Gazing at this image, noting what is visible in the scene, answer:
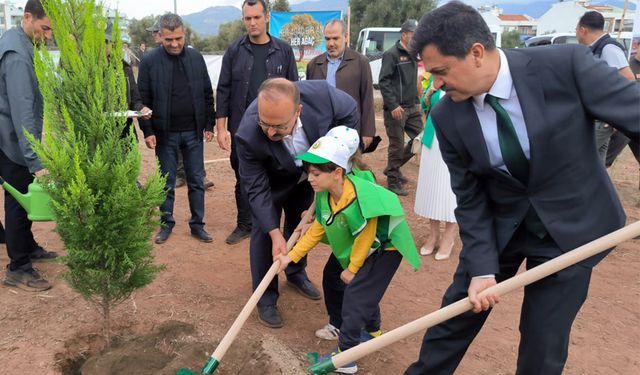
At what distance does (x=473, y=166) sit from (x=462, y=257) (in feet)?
1.54

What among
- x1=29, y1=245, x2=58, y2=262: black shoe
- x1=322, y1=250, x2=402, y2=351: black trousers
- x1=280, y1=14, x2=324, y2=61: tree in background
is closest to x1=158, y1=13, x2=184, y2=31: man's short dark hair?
x1=29, y1=245, x2=58, y2=262: black shoe

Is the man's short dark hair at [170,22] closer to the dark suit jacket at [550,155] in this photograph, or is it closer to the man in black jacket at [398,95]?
the man in black jacket at [398,95]

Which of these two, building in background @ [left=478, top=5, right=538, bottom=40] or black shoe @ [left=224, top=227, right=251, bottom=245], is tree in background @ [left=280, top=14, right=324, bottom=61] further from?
building in background @ [left=478, top=5, right=538, bottom=40]

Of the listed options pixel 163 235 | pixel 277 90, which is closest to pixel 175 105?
pixel 163 235

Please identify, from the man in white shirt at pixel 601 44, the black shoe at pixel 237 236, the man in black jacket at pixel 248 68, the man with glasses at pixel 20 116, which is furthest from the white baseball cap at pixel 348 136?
the man in white shirt at pixel 601 44

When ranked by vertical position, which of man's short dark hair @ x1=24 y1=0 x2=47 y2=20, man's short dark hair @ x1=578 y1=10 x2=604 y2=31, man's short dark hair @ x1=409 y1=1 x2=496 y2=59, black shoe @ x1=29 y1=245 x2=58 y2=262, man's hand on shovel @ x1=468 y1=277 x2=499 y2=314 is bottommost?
black shoe @ x1=29 y1=245 x2=58 y2=262

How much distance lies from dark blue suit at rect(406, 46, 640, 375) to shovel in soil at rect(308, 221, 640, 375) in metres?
0.10

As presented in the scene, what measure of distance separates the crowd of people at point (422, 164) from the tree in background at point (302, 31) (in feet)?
32.8

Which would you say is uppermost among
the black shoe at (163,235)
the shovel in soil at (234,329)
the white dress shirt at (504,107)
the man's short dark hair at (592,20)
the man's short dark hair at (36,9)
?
the man's short dark hair at (36,9)

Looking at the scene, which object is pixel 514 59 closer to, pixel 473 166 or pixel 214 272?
pixel 473 166

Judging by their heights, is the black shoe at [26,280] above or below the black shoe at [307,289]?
above

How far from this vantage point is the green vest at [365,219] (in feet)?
9.32

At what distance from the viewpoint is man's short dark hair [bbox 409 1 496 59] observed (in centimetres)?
195

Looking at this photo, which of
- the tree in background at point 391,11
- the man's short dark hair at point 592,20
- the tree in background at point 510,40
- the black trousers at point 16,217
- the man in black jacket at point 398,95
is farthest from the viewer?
the tree in background at point 510,40
